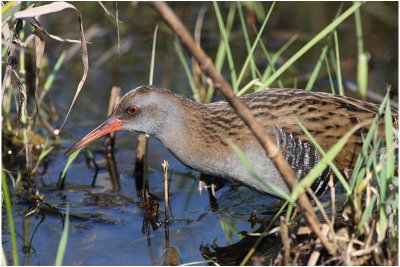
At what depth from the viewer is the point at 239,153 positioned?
101 inches

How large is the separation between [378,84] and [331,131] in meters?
1.98

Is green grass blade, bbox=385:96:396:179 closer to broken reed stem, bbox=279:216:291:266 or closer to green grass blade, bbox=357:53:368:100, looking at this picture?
broken reed stem, bbox=279:216:291:266

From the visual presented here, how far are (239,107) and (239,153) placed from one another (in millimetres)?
181

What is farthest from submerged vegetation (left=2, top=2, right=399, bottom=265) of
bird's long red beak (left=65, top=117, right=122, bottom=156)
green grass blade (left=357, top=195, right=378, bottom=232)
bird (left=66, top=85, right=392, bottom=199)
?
bird's long red beak (left=65, top=117, right=122, bottom=156)

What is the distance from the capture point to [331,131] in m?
3.70

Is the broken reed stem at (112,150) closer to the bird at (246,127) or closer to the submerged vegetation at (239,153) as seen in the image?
the submerged vegetation at (239,153)

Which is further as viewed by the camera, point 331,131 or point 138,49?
point 138,49

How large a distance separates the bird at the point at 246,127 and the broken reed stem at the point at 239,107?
0.95 meters

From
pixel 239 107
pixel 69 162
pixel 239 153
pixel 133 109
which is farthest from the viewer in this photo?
pixel 69 162

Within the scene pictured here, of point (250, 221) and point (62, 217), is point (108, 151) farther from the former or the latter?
point (250, 221)

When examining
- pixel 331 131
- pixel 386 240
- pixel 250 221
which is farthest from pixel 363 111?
pixel 386 240

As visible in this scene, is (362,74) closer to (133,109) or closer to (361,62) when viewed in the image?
(361,62)

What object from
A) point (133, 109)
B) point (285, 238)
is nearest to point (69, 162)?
point (133, 109)

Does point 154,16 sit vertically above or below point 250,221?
above
